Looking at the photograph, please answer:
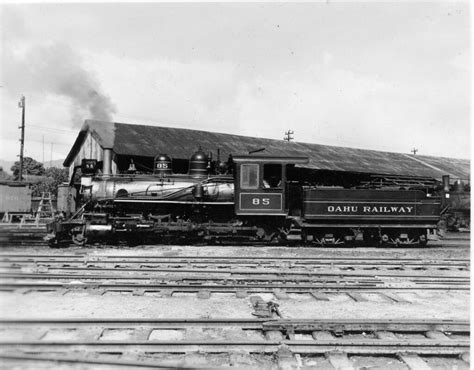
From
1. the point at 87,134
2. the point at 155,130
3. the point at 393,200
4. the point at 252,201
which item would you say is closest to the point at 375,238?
the point at 393,200

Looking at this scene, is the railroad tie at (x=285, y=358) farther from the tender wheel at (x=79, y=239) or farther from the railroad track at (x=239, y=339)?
the tender wheel at (x=79, y=239)

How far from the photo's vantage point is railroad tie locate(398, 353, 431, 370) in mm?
4234

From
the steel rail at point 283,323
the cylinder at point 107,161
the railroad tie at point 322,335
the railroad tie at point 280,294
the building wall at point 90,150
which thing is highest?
the building wall at point 90,150

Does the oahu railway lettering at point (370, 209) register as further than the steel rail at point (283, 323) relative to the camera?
Yes

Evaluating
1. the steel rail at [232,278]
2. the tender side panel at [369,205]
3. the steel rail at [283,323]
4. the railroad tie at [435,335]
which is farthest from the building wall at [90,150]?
the railroad tie at [435,335]

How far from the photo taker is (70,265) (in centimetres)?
908

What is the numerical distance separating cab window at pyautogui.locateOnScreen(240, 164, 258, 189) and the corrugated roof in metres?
3.92

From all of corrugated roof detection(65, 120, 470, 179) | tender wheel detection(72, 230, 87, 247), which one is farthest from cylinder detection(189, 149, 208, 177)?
corrugated roof detection(65, 120, 470, 179)

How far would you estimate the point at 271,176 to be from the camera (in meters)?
13.7

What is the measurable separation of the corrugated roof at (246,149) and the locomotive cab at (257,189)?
Answer: 3.69 meters

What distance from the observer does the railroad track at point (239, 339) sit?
14.2 feet

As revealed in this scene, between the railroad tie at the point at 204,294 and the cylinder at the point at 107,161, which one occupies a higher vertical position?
the cylinder at the point at 107,161

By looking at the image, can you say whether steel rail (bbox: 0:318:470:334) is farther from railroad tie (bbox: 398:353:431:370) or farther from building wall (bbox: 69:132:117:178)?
building wall (bbox: 69:132:117:178)

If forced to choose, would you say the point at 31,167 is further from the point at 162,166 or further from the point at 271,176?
the point at 271,176
